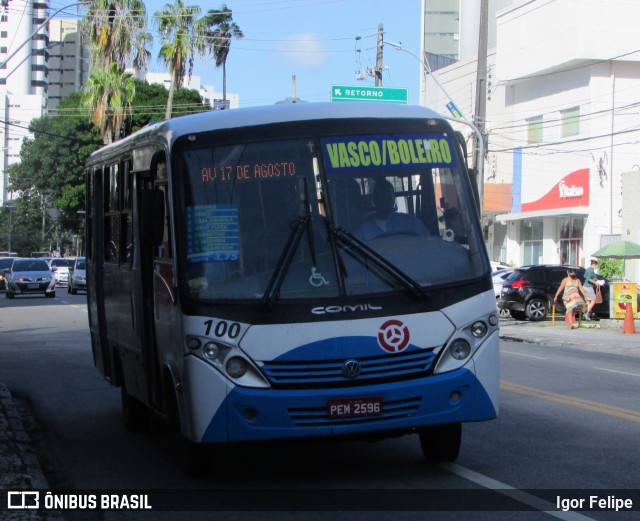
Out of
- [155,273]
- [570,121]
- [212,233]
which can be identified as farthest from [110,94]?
[212,233]

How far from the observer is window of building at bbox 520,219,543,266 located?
50666 millimetres

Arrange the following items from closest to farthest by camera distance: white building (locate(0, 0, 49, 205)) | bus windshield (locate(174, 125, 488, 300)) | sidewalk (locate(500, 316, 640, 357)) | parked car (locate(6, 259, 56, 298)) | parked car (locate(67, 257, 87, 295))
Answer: bus windshield (locate(174, 125, 488, 300)) → sidewalk (locate(500, 316, 640, 357)) → parked car (locate(6, 259, 56, 298)) → parked car (locate(67, 257, 87, 295)) → white building (locate(0, 0, 49, 205))

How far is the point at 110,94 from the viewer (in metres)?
48.6

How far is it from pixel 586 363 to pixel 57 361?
892cm

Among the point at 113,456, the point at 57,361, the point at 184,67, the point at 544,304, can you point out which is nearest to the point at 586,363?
the point at 57,361

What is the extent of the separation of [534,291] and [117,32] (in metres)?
23.9

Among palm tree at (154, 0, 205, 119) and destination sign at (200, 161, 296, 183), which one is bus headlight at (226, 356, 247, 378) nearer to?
destination sign at (200, 161, 296, 183)

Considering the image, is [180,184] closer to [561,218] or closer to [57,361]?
[57,361]

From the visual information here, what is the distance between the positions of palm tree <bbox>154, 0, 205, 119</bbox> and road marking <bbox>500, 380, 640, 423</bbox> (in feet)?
118

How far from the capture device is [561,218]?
4806 centimetres

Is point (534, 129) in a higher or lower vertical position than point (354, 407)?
higher

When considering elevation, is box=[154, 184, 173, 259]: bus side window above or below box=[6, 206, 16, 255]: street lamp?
above

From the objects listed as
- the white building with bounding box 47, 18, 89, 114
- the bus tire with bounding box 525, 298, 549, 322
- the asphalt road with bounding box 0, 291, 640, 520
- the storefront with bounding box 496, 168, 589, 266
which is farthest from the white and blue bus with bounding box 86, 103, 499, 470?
the white building with bounding box 47, 18, 89, 114

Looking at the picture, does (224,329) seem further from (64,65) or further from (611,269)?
(64,65)
